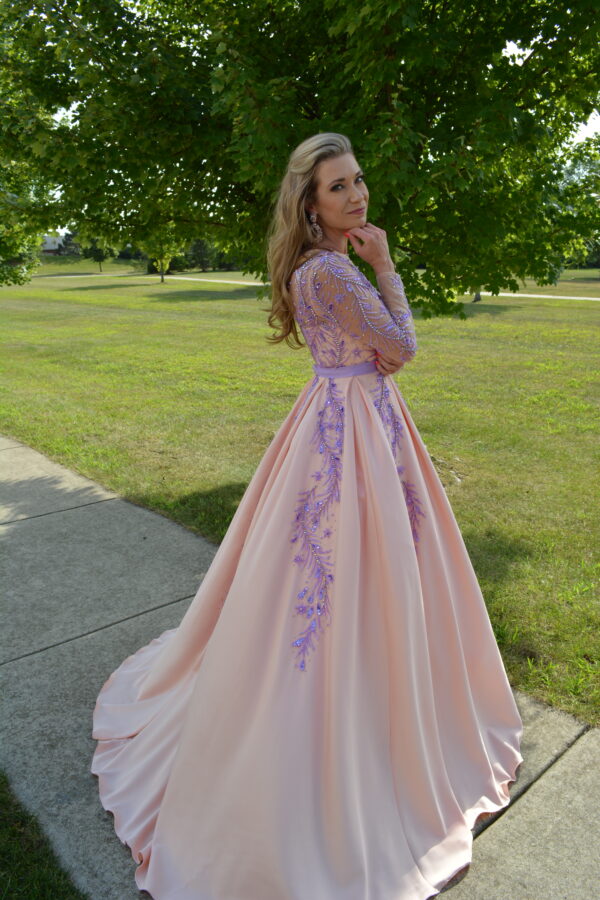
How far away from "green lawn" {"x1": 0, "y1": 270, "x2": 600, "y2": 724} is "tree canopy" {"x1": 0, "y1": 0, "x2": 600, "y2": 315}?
191 cm

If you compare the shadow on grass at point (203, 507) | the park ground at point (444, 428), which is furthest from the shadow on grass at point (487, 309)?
the shadow on grass at point (203, 507)

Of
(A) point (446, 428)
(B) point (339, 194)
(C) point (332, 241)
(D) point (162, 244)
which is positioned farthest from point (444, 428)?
(B) point (339, 194)

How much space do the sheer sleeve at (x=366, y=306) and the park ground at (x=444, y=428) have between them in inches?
72.7

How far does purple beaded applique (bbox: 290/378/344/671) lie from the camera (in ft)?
7.79

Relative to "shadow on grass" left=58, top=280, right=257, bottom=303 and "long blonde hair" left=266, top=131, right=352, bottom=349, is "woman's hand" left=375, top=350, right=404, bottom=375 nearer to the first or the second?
"long blonde hair" left=266, top=131, right=352, bottom=349

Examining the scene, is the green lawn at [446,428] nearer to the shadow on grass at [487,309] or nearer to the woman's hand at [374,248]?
the shadow on grass at [487,309]

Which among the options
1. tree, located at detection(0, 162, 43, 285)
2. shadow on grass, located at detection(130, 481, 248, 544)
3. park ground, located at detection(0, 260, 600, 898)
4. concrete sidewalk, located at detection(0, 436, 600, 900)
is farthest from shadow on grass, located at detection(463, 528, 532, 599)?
tree, located at detection(0, 162, 43, 285)

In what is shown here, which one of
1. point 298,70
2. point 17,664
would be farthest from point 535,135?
point 17,664

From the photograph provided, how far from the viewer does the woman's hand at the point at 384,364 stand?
8.36 ft

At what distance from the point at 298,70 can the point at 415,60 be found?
1286 mm

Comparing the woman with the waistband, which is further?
the waistband

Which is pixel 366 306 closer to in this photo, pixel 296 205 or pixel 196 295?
pixel 296 205

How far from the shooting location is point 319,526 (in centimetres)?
246

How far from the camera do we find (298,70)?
203 inches
